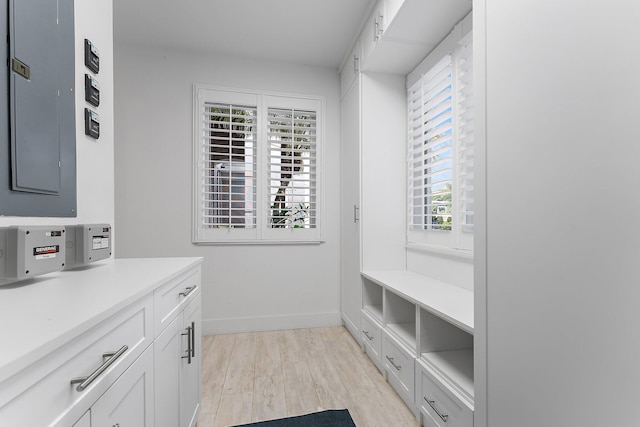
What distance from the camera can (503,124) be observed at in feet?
3.12

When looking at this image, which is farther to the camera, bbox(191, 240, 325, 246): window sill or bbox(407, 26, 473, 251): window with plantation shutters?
bbox(191, 240, 325, 246): window sill

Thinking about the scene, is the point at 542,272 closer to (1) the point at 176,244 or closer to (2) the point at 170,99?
(1) the point at 176,244

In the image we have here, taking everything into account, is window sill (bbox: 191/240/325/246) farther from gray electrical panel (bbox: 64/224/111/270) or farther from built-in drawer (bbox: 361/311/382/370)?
gray electrical panel (bbox: 64/224/111/270)

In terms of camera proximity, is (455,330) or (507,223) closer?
(507,223)

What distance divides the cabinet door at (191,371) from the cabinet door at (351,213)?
4.49ft

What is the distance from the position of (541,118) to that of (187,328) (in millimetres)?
1526

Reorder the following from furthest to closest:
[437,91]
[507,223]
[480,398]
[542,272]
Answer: [437,91] < [480,398] < [507,223] < [542,272]

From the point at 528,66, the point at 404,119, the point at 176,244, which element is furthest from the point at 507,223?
the point at 176,244

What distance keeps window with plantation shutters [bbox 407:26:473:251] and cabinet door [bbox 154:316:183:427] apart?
1.61 meters

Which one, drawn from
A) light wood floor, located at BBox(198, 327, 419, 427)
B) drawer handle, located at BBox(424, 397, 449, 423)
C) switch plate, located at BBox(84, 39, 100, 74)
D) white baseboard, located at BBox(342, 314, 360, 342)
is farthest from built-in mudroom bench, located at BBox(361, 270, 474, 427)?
switch plate, located at BBox(84, 39, 100, 74)

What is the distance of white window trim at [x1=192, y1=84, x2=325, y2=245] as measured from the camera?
2.75 m

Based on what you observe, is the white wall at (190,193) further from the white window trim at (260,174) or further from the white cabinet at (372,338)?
the white cabinet at (372,338)

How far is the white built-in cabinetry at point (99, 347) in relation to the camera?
0.46 m

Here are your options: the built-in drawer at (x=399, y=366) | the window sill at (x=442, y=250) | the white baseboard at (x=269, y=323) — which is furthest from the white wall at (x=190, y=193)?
the built-in drawer at (x=399, y=366)
